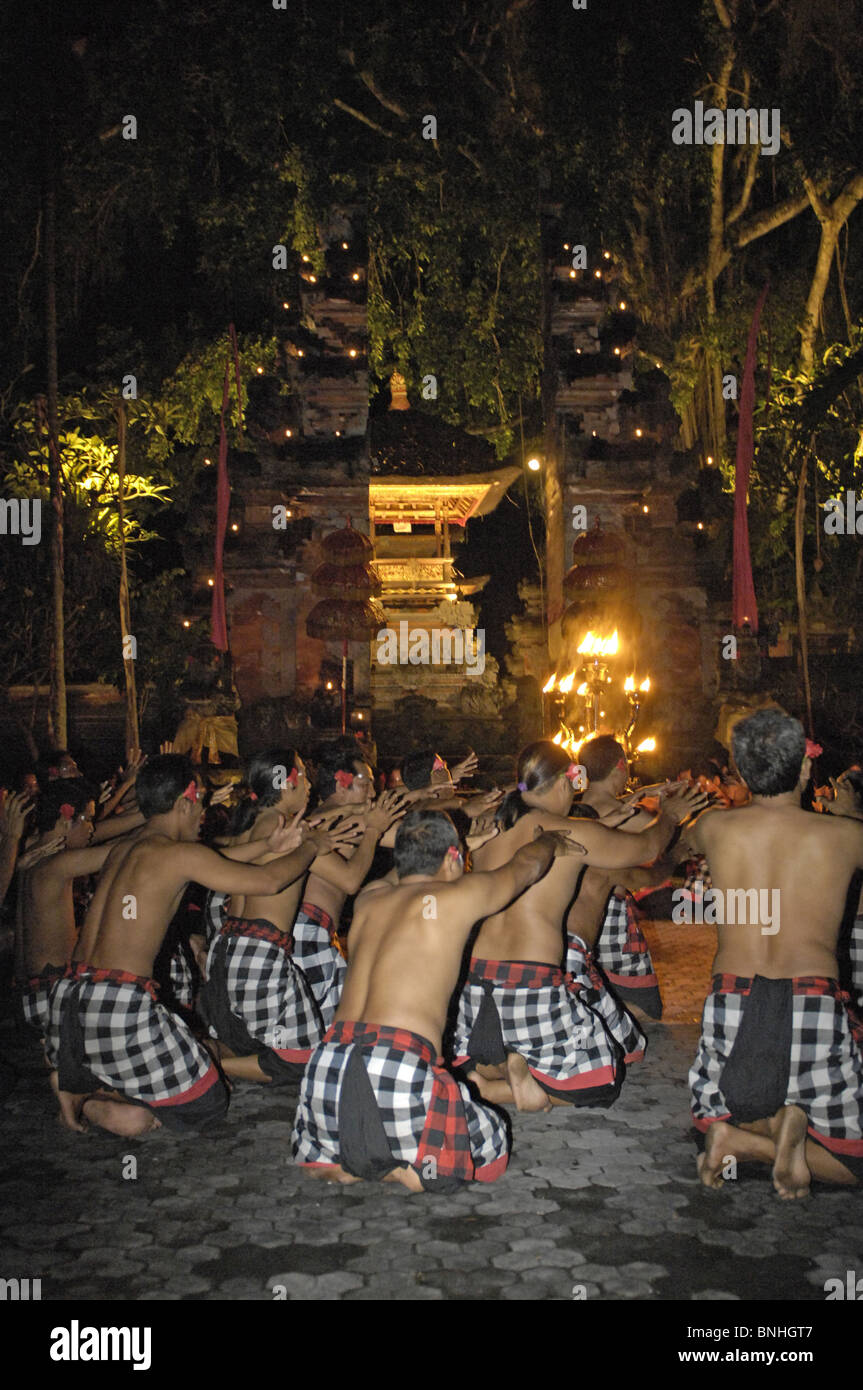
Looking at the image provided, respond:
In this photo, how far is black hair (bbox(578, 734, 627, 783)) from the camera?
7168 millimetres

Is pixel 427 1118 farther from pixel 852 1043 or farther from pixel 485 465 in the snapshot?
pixel 485 465

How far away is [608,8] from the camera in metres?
20.3

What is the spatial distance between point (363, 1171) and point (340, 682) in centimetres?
1488

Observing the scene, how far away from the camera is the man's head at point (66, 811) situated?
692cm

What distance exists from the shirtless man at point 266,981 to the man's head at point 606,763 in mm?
1599

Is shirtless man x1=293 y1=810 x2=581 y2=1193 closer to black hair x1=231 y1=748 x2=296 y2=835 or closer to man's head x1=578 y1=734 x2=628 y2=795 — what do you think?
black hair x1=231 y1=748 x2=296 y2=835

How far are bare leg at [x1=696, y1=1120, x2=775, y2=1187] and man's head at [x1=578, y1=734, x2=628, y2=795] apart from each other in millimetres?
2756

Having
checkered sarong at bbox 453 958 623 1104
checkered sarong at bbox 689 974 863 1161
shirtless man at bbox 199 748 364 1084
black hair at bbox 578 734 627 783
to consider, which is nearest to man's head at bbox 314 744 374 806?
shirtless man at bbox 199 748 364 1084

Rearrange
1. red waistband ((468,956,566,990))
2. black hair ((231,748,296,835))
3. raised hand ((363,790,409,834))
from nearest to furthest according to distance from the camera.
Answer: raised hand ((363,790,409,834)) < red waistband ((468,956,566,990)) < black hair ((231,748,296,835))

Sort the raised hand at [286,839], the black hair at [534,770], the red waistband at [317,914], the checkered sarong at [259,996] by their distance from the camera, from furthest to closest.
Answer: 1. the red waistband at [317,914]
2. the checkered sarong at [259,996]
3. the black hair at [534,770]
4. the raised hand at [286,839]

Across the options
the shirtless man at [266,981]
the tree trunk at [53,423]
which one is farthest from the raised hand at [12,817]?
the tree trunk at [53,423]

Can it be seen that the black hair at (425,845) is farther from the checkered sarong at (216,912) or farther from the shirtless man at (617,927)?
the checkered sarong at (216,912)

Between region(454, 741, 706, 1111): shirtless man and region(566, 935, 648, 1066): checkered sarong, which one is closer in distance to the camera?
region(454, 741, 706, 1111): shirtless man

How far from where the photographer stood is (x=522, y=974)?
5734 mm
